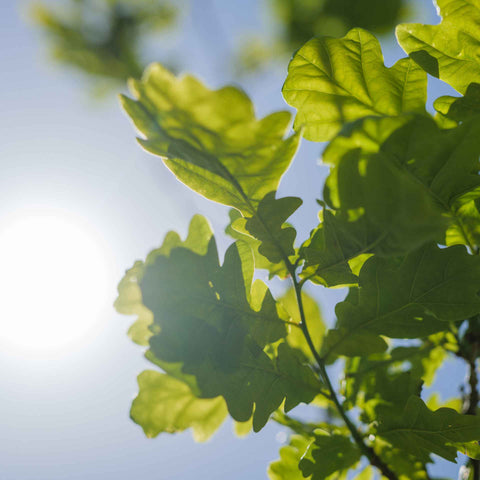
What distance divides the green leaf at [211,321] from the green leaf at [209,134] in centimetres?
16

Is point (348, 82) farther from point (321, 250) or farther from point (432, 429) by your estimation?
point (432, 429)

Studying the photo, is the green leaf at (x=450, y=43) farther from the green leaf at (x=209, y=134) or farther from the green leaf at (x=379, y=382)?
the green leaf at (x=379, y=382)

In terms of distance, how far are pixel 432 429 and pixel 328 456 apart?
0.21m

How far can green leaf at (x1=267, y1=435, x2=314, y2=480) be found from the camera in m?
0.88

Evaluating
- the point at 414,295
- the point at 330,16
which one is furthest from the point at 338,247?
the point at 330,16

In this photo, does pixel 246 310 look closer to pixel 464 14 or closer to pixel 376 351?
pixel 376 351

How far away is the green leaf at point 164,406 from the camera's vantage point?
805 millimetres

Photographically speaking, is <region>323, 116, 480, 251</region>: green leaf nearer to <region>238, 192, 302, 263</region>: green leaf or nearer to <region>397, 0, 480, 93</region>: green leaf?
<region>238, 192, 302, 263</region>: green leaf

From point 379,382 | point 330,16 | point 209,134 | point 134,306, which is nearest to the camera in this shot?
point 209,134

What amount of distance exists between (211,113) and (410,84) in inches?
16.4

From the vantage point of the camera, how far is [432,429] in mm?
719

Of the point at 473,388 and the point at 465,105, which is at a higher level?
the point at 465,105

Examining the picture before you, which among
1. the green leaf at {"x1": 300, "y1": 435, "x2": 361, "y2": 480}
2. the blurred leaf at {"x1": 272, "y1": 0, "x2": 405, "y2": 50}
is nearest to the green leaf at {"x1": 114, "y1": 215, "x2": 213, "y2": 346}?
the green leaf at {"x1": 300, "y1": 435, "x2": 361, "y2": 480}

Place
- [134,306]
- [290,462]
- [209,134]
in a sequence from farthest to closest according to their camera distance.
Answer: [290,462] → [134,306] → [209,134]
